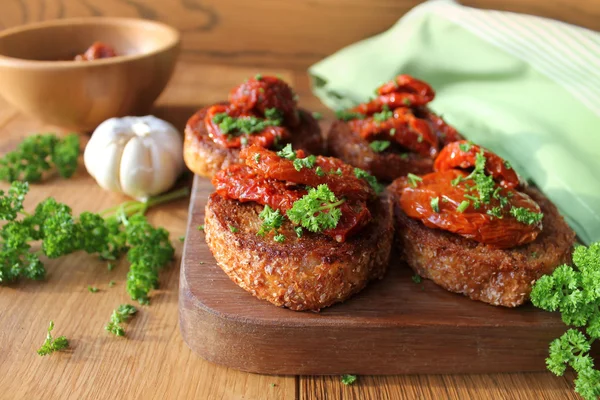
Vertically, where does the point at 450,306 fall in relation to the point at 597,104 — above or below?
below

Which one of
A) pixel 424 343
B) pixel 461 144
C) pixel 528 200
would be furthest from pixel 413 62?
pixel 424 343

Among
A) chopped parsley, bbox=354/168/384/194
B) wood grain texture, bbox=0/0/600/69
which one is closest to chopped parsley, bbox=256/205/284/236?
chopped parsley, bbox=354/168/384/194

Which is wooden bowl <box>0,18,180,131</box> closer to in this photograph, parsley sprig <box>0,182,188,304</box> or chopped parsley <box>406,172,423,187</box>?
A: parsley sprig <box>0,182,188,304</box>

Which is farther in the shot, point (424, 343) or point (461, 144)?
point (461, 144)

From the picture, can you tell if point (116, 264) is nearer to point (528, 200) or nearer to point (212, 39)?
point (528, 200)

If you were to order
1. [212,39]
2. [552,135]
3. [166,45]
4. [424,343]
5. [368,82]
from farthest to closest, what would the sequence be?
[212,39], [368,82], [166,45], [552,135], [424,343]

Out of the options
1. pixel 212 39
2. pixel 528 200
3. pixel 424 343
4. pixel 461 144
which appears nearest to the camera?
pixel 424 343

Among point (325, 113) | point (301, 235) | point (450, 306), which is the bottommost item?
point (325, 113)

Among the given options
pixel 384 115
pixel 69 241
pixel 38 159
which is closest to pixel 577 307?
pixel 384 115

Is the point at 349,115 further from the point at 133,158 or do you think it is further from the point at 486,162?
the point at 133,158
